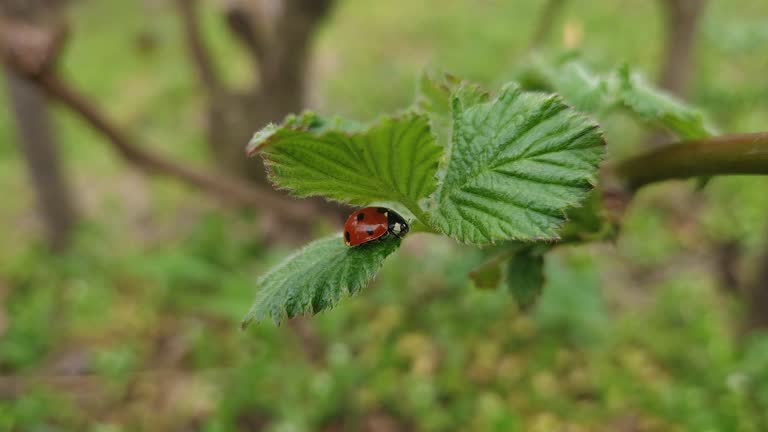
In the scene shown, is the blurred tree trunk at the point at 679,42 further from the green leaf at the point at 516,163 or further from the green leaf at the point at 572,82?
the green leaf at the point at 516,163

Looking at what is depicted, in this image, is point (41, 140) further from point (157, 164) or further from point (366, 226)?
point (366, 226)

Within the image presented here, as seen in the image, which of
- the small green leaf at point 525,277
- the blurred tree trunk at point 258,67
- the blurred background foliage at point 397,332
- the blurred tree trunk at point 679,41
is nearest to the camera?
the small green leaf at point 525,277

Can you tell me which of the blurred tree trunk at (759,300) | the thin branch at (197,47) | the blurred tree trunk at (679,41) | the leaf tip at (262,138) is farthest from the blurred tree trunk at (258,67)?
the leaf tip at (262,138)

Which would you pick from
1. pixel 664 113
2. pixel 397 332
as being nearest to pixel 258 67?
pixel 397 332

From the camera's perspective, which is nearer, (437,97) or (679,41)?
(437,97)

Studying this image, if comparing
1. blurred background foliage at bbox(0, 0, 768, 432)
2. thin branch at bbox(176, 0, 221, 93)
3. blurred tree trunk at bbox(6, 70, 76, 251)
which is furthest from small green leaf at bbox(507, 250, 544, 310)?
blurred tree trunk at bbox(6, 70, 76, 251)

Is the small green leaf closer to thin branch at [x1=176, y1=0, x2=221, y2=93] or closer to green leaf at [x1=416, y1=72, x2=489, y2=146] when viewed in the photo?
green leaf at [x1=416, y1=72, x2=489, y2=146]
